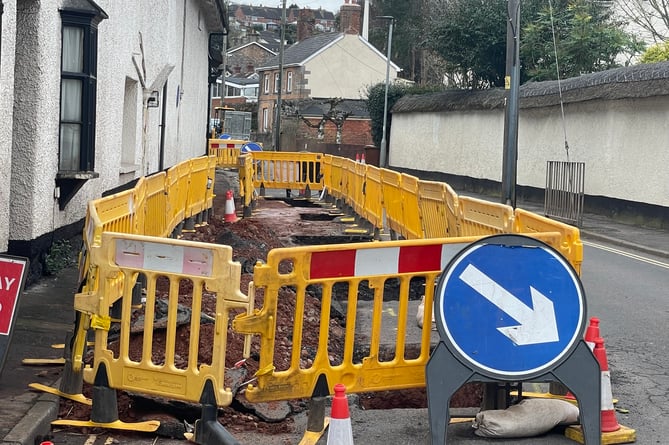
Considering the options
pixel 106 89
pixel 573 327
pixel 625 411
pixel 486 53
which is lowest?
pixel 625 411

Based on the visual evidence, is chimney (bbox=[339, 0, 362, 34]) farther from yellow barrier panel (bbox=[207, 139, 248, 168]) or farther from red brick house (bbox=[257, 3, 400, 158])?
yellow barrier panel (bbox=[207, 139, 248, 168])

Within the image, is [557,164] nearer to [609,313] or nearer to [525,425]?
[609,313]

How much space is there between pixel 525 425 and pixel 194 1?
24705 millimetres

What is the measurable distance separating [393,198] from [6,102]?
673 centimetres

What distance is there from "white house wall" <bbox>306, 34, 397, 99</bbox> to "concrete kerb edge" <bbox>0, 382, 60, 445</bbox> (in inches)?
2689

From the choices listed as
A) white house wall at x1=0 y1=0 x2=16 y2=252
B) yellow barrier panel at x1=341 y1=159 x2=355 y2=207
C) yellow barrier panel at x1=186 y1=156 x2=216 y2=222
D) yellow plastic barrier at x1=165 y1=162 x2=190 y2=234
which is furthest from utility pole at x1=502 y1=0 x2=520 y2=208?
white house wall at x1=0 y1=0 x2=16 y2=252

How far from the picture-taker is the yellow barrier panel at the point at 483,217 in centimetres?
823

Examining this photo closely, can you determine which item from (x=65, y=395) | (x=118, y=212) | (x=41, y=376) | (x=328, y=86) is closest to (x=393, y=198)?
(x=118, y=212)

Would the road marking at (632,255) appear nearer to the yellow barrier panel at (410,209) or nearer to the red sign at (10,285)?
the yellow barrier panel at (410,209)

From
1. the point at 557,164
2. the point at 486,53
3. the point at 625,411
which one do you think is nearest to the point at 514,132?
the point at 557,164

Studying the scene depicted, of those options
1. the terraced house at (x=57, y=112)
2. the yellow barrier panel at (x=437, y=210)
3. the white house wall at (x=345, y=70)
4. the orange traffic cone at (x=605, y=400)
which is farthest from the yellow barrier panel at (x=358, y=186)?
the white house wall at (x=345, y=70)

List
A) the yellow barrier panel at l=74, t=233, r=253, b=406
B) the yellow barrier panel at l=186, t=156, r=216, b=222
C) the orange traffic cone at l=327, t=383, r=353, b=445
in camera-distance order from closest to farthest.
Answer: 1. the orange traffic cone at l=327, t=383, r=353, b=445
2. the yellow barrier panel at l=74, t=233, r=253, b=406
3. the yellow barrier panel at l=186, t=156, r=216, b=222

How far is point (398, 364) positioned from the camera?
6125 millimetres

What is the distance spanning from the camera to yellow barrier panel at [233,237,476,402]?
571 cm
